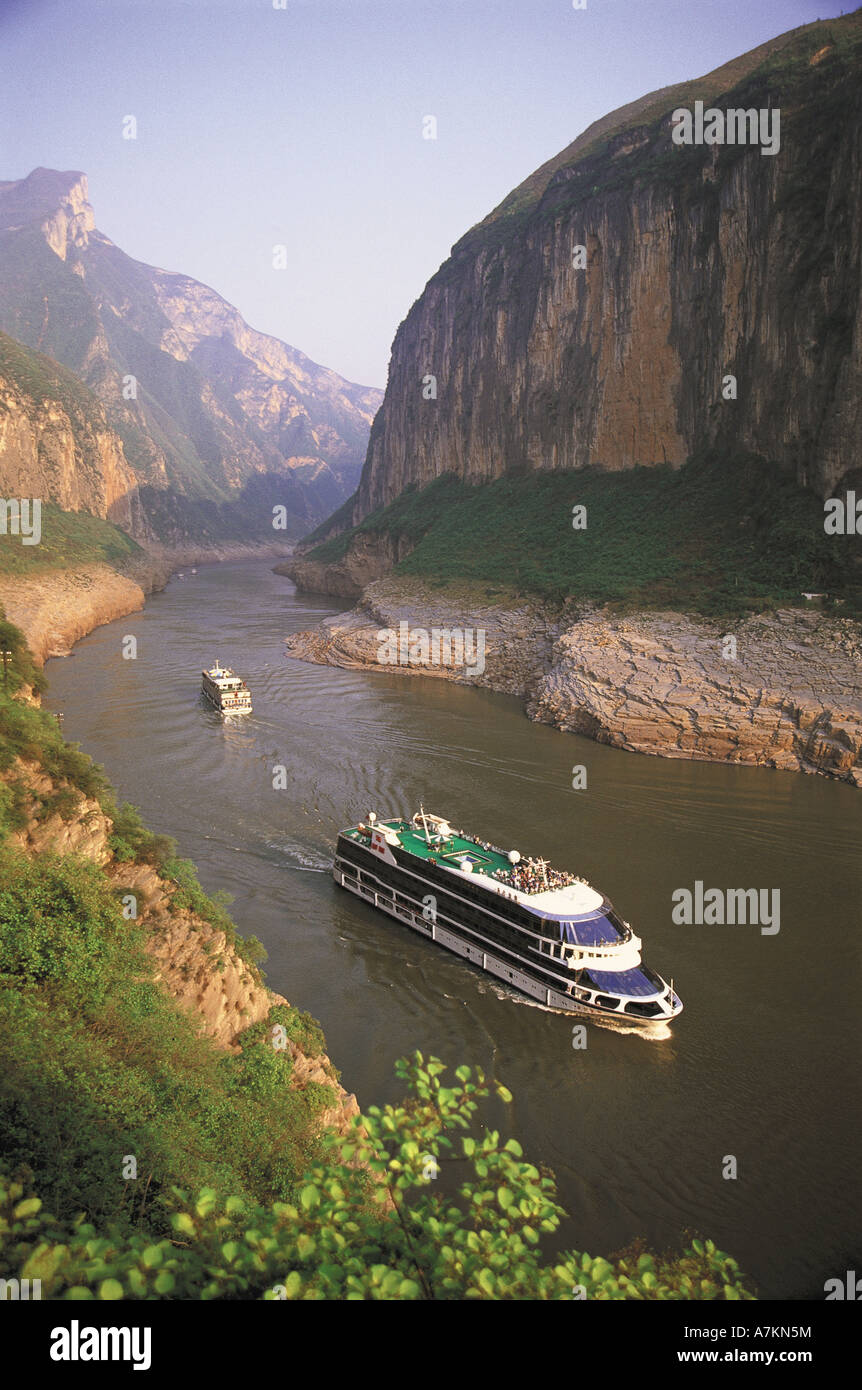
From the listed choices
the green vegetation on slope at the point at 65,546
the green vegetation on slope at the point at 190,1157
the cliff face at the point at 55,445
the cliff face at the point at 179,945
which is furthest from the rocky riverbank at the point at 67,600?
the green vegetation on slope at the point at 190,1157

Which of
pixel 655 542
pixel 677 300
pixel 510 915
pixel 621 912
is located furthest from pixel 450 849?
pixel 677 300

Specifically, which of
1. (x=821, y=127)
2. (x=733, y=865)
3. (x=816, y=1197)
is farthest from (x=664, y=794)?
(x=821, y=127)

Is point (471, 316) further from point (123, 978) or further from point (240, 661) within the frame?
point (123, 978)

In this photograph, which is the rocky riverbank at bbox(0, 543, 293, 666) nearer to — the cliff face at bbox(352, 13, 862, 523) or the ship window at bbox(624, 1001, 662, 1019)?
the cliff face at bbox(352, 13, 862, 523)

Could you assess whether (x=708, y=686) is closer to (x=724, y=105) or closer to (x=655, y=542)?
(x=655, y=542)

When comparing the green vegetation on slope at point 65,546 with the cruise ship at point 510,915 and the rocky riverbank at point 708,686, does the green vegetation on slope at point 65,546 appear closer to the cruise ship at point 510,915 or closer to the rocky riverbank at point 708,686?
the rocky riverbank at point 708,686

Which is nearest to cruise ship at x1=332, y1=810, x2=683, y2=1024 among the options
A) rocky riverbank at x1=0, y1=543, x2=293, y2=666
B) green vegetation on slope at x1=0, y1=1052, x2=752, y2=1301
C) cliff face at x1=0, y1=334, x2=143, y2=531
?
green vegetation on slope at x1=0, y1=1052, x2=752, y2=1301
